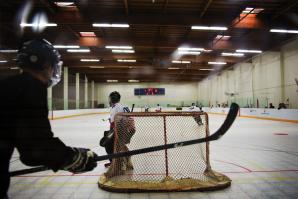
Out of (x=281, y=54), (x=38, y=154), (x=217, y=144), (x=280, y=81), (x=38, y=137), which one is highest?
(x=281, y=54)

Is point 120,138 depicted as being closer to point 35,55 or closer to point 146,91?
point 35,55

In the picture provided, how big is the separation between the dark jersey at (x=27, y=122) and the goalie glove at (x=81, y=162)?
153 millimetres

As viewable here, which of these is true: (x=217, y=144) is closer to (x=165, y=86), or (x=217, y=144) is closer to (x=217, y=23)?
(x=217, y=23)

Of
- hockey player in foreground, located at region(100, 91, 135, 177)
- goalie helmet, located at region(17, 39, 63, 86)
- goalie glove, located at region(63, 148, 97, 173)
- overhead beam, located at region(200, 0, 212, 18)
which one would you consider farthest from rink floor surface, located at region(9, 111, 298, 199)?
overhead beam, located at region(200, 0, 212, 18)

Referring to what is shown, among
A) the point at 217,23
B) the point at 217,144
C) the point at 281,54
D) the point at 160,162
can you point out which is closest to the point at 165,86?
the point at 281,54

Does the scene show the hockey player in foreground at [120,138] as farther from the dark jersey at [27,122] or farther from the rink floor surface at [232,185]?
the dark jersey at [27,122]

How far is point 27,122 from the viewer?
158 centimetres

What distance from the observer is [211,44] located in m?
20.6

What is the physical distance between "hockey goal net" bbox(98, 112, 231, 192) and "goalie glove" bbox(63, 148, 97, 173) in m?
2.43

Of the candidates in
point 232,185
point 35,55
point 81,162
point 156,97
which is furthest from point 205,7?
point 156,97

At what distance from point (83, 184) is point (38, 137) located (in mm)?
3339

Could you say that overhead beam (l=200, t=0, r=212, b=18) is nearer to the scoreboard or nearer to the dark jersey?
the dark jersey

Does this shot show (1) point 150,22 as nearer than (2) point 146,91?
Yes

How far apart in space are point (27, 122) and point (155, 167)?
441cm
